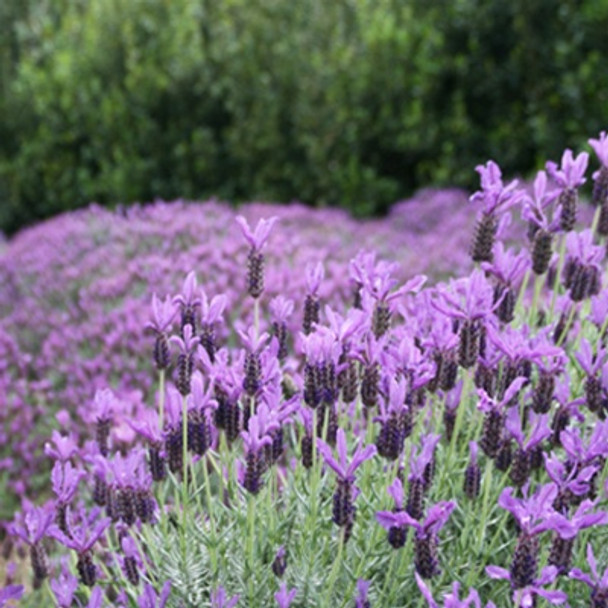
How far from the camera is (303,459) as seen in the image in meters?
1.94

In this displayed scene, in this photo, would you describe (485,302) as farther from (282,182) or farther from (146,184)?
(146,184)

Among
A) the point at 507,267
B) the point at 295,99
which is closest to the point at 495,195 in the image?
the point at 507,267

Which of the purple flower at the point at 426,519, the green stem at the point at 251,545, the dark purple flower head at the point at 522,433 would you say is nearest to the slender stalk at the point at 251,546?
the green stem at the point at 251,545

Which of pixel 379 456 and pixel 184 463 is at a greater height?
pixel 184 463

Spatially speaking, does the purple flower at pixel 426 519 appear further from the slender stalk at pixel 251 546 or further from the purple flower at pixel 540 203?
the purple flower at pixel 540 203

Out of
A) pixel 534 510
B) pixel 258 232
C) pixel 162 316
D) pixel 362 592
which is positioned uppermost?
pixel 258 232

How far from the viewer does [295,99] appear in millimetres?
7238

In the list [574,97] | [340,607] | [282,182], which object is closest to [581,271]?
[340,607]

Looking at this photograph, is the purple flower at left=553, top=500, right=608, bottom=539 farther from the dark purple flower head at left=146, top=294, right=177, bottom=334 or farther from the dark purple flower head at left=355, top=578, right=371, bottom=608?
the dark purple flower head at left=146, top=294, right=177, bottom=334

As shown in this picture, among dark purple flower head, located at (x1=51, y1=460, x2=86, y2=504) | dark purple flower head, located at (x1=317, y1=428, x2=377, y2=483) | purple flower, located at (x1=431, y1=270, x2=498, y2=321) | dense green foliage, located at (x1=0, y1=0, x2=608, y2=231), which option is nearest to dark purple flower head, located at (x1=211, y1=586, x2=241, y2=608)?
dark purple flower head, located at (x1=317, y1=428, x2=377, y2=483)

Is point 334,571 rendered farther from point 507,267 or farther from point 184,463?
point 507,267

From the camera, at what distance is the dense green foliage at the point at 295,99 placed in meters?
6.28

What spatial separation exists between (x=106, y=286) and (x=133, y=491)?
2.89 m

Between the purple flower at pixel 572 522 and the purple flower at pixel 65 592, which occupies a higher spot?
the purple flower at pixel 572 522
